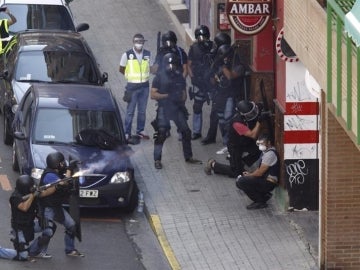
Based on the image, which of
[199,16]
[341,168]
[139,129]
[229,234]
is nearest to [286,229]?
[229,234]

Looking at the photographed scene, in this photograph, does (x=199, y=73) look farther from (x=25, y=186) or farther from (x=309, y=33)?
(x=309, y=33)

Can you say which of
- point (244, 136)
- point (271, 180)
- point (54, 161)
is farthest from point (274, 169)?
point (54, 161)

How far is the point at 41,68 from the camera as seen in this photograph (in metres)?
24.5

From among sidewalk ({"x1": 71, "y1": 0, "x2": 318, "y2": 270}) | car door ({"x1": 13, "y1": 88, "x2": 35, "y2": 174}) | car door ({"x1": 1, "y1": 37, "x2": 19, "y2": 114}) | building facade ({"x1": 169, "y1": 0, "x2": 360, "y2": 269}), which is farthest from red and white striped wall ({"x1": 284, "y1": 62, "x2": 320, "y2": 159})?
car door ({"x1": 1, "y1": 37, "x2": 19, "y2": 114})

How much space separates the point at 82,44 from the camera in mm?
25562

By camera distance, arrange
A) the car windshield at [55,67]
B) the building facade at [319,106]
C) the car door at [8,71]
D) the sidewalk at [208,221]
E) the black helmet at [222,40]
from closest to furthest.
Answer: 1. the building facade at [319,106]
2. the sidewalk at [208,221]
3. the black helmet at [222,40]
4. the car door at [8,71]
5. the car windshield at [55,67]

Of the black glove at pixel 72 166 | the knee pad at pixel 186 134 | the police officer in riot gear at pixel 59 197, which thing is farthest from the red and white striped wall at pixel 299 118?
the police officer in riot gear at pixel 59 197

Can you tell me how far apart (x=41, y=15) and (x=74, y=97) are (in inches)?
284

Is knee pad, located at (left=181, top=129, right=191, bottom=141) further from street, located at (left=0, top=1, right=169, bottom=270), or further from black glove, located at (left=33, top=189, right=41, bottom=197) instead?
black glove, located at (left=33, top=189, right=41, bottom=197)

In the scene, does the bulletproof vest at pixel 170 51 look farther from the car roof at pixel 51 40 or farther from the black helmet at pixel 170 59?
the car roof at pixel 51 40

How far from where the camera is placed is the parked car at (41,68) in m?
24.1

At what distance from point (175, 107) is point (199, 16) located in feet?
25.1

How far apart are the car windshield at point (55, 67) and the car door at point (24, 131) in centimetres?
176

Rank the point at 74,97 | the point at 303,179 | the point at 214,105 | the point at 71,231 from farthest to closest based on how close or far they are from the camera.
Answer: the point at 214,105, the point at 74,97, the point at 303,179, the point at 71,231
